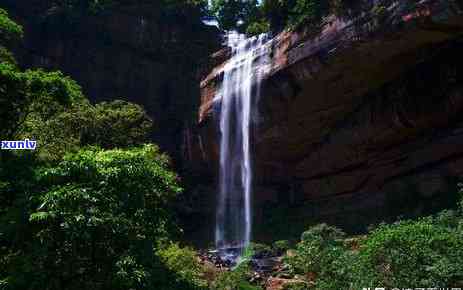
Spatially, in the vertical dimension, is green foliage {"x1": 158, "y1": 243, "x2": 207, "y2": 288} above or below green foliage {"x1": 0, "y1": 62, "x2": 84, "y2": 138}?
below

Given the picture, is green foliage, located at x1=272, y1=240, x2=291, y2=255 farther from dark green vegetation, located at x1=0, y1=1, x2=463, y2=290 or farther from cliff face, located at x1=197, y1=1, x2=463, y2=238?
dark green vegetation, located at x1=0, y1=1, x2=463, y2=290

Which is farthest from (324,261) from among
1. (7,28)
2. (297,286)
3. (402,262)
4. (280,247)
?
(7,28)

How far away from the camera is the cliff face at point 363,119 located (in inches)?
843

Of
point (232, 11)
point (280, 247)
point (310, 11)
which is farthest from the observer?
point (232, 11)

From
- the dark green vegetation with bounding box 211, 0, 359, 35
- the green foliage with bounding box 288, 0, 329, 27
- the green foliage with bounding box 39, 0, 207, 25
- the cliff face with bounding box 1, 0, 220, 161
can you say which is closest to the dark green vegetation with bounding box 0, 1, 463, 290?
the dark green vegetation with bounding box 211, 0, 359, 35

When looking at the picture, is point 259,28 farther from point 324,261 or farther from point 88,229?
point 88,229

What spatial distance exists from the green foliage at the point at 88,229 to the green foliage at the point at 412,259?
4.83 m

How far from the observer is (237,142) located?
28.3 metres

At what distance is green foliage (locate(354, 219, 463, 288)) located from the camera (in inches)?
447

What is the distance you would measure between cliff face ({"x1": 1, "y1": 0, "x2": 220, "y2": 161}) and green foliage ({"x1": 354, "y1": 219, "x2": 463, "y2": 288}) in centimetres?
2048

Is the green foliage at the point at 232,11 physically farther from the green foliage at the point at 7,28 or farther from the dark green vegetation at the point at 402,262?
the dark green vegetation at the point at 402,262

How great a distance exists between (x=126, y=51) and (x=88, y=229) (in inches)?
950

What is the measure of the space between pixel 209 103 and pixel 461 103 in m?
12.2

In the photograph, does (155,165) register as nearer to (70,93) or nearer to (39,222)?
(39,222)
